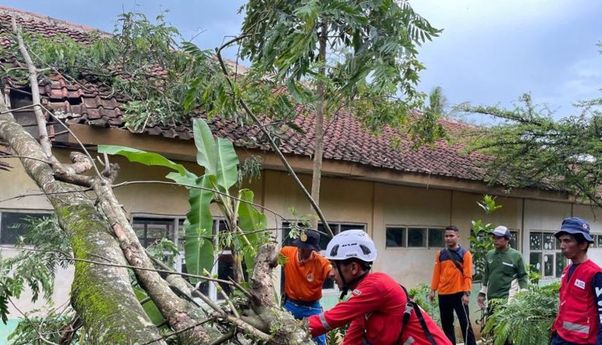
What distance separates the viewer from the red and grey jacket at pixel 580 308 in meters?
4.45

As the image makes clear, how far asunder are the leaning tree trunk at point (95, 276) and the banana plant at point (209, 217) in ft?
1.54

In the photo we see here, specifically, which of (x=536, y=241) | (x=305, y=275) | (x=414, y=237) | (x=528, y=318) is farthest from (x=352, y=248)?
(x=536, y=241)

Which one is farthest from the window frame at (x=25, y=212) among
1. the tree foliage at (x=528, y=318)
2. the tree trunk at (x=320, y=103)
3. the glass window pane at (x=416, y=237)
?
the glass window pane at (x=416, y=237)

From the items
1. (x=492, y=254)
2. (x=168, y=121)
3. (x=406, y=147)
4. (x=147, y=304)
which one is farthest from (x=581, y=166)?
(x=147, y=304)

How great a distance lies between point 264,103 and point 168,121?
1.16 metres

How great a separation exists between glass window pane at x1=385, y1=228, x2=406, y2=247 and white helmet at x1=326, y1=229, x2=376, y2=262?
24.7 feet

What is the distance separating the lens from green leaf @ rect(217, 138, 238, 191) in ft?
15.7

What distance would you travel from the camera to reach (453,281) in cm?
785

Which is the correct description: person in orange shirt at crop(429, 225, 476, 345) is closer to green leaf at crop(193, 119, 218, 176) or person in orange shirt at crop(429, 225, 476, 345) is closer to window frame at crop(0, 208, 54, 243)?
green leaf at crop(193, 119, 218, 176)

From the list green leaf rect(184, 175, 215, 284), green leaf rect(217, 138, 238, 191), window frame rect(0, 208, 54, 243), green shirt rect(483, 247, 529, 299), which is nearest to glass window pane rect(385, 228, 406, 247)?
green shirt rect(483, 247, 529, 299)

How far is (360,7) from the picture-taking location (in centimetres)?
558

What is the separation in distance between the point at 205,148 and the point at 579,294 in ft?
10.1

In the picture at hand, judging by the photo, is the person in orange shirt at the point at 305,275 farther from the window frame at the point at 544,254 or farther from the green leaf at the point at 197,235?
the window frame at the point at 544,254

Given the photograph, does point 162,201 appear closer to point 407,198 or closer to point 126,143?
point 126,143
